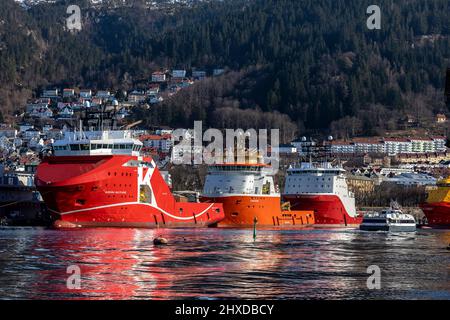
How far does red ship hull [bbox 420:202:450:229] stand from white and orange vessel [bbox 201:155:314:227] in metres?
18.6

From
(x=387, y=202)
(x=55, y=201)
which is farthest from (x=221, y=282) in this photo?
(x=387, y=202)

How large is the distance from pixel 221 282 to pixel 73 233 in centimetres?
3180

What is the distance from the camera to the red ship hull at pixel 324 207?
359 feet

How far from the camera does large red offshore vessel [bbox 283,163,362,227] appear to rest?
110 metres

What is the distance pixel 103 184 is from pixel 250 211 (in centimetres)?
2288
